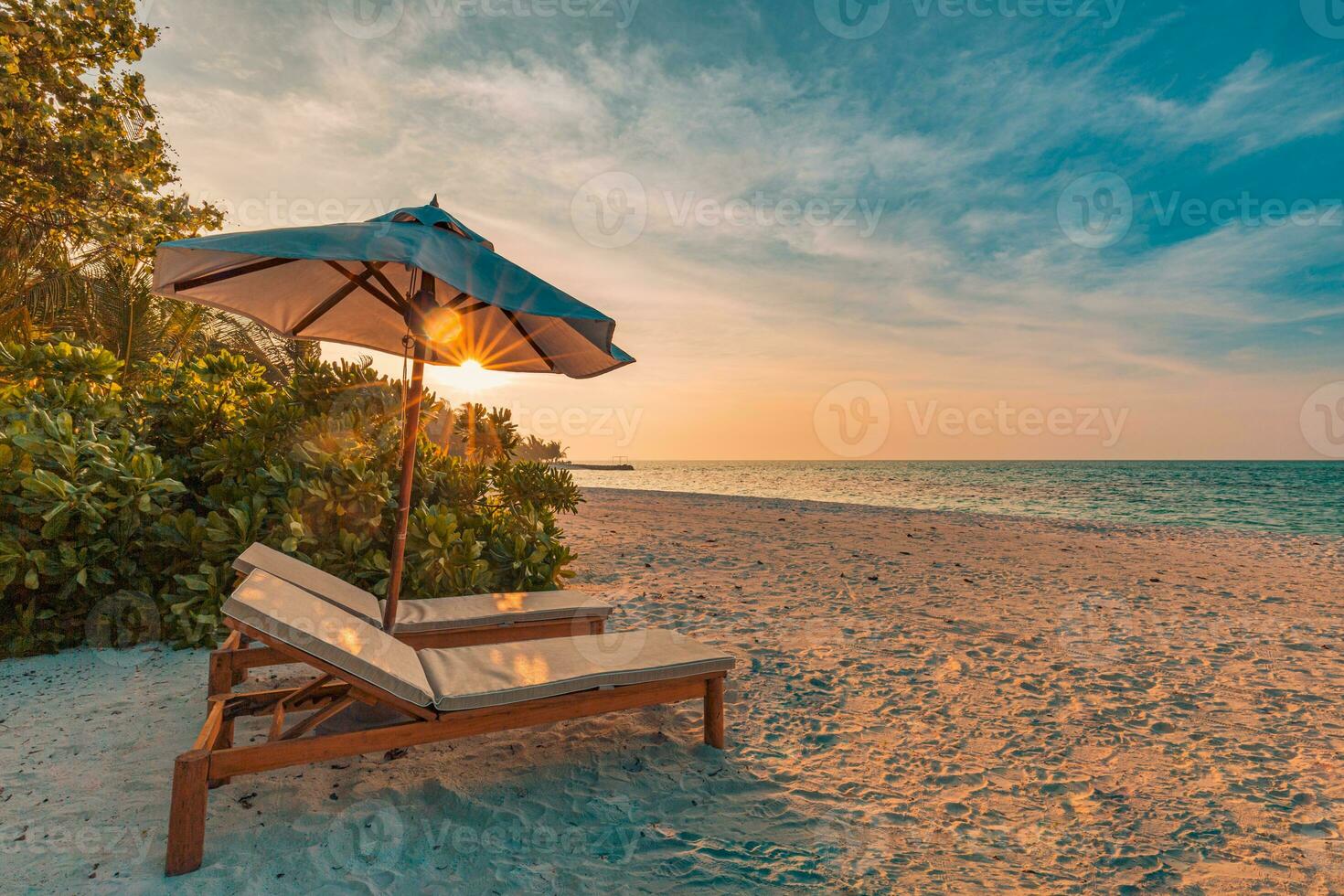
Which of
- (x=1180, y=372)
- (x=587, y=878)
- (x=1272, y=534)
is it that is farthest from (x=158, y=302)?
(x=1180, y=372)

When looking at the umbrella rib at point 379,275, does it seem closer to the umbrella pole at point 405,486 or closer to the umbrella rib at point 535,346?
the umbrella pole at point 405,486

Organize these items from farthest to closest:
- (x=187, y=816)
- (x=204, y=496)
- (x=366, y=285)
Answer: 1. (x=204, y=496)
2. (x=366, y=285)
3. (x=187, y=816)

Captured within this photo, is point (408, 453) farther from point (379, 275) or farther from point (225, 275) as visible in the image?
point (225, 275)

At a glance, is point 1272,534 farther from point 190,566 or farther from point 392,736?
point 190,566

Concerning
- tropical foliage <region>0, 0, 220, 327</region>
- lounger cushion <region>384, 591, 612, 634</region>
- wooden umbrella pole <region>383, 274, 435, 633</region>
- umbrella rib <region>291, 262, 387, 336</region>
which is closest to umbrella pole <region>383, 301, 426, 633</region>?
wooden umbrella pole <region>383, 274, 435, 633</region>

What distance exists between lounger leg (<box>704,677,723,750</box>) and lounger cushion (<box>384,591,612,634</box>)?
1123 mm

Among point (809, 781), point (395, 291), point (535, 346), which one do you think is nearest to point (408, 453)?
point (395, 291)

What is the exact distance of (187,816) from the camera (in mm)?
2010

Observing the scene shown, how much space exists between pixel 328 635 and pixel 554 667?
992mm

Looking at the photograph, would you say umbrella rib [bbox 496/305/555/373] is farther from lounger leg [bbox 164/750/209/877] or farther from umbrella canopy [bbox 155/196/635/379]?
lounger leg [bbox 164/750/209/877]

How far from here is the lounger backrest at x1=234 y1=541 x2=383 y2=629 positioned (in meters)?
3.34

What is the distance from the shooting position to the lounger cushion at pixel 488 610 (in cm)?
362

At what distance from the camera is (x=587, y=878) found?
2104 millimetres

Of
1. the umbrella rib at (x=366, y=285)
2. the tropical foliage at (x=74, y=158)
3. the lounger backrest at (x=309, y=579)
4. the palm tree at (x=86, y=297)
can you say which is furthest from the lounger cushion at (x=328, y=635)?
the tropical foliage at (x=74, y=158)
